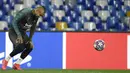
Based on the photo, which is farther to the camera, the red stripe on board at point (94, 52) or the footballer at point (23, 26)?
the red stripe on board at point (94, 52)

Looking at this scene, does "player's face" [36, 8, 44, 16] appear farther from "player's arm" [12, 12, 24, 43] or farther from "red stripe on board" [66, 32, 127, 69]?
"red stripe on board" [66, 32, 127, 69]

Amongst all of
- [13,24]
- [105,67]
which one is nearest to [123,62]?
[105,67]

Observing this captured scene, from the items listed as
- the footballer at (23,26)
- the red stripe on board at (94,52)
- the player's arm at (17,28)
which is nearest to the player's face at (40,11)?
the footballer at (23,26)

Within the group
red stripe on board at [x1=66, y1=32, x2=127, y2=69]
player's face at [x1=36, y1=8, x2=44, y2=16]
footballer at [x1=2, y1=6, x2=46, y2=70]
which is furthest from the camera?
red stripe on board at [x1=66, y1=32, x2=127, y2=69]

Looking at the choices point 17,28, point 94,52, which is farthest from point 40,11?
point 94,52

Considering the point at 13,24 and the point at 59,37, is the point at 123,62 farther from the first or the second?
the point at 13,24

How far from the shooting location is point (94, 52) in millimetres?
9648

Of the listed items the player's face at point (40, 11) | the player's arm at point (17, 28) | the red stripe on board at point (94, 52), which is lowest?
the red stripe on board at point (94, 52)

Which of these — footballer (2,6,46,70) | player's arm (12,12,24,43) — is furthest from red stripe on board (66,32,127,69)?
player's arm (12,12,24,43)

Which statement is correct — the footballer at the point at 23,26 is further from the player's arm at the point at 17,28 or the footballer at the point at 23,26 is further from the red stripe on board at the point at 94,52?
the red stripe on board at the point at 94,52

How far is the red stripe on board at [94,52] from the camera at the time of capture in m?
9.58

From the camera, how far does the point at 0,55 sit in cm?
915

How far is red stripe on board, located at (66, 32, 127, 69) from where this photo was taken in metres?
9.58

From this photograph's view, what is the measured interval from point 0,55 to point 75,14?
10.3 ft
